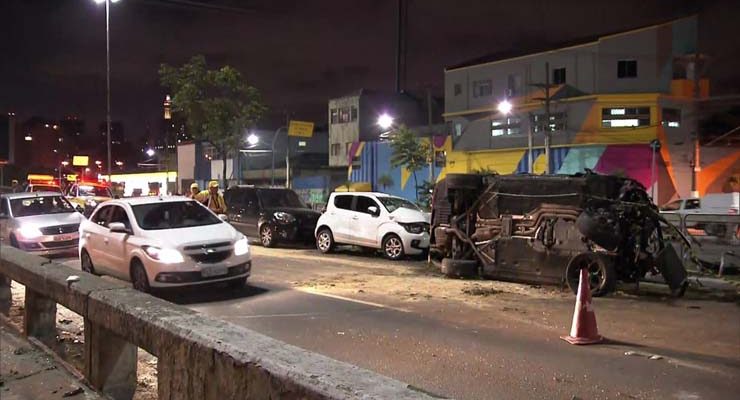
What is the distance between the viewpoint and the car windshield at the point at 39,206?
16.0m

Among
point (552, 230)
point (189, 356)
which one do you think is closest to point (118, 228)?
point (552, 230)

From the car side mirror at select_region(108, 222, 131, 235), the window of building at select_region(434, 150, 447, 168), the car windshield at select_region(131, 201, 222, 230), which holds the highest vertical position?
the window of building at select_region(434, 150, 447, 168)

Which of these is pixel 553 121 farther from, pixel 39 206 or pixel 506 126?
pixel 39 206

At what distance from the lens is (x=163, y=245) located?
31.4ft

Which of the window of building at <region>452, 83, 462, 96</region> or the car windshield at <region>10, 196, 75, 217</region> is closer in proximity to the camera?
the car windshield at <region>10, 196, 75, 217</region>

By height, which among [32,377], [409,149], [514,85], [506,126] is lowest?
[32,377]

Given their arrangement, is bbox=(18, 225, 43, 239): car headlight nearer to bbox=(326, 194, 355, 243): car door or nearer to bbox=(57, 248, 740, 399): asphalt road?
bbox=(57, 248, 740, 399): asphalt road

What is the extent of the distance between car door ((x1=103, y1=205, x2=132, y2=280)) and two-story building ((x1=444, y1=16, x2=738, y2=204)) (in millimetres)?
28594

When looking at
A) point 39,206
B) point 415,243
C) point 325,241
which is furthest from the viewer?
point 325,241

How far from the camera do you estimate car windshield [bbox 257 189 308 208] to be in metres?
19.3

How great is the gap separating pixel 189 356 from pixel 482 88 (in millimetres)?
42777

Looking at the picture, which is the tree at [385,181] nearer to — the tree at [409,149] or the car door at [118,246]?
the tree at [409,149]

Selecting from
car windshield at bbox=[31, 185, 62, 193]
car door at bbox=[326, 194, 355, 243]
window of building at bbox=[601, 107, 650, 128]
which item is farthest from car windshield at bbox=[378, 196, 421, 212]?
window of building at bbox=[601, 107, 650, 128]

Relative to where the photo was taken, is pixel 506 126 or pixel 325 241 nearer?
pixel 325 241
